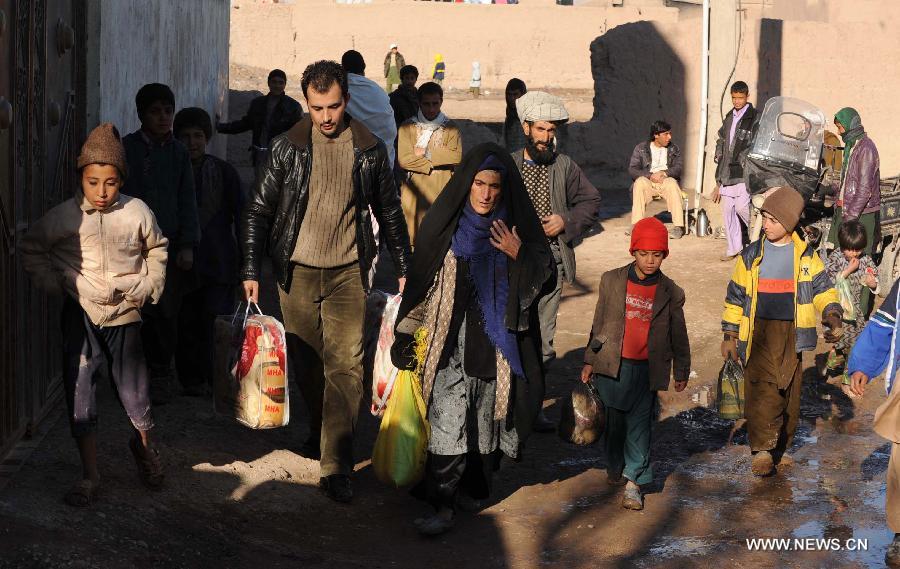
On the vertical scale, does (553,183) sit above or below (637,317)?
above

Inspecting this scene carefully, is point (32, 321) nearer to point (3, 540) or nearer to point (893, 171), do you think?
point (3, 540)

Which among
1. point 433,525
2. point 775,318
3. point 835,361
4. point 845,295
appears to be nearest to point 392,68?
point 845,295

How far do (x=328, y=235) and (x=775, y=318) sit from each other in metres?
2.42

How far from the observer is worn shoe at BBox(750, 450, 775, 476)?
7121 millimetres

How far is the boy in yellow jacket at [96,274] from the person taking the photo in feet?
17.6

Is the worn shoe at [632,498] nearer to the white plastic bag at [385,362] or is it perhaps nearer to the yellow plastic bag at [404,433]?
the yellow plastic bag at [404,433]

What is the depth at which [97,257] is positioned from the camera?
543 cm

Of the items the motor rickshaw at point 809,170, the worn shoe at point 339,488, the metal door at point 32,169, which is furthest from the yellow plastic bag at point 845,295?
the metal door at point 32,169

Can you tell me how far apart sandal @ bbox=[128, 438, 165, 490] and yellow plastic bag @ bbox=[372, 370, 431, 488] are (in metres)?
0.98

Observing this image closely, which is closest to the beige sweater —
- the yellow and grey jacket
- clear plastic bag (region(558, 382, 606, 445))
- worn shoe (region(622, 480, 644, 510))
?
clear plastic bag (region(558, 382, 606, 445))

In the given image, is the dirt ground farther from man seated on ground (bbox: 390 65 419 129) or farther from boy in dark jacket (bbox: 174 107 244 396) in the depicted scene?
man seated on ground (bbox: 390 65 419 129)

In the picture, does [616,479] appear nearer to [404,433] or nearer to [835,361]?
[404,433]

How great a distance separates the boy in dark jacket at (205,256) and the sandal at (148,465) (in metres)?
1.74

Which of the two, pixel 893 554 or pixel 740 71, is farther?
pixel 740 71
